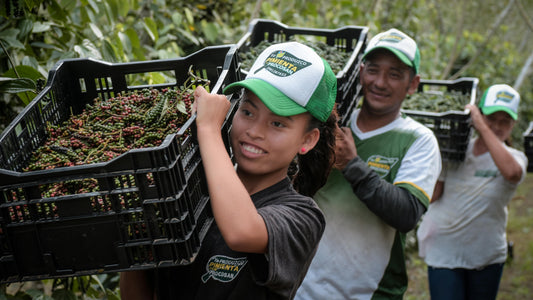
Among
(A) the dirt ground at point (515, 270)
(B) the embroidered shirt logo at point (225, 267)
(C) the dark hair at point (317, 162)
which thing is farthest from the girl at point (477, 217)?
(B) the embroidered shirt logo at point (225, 267)

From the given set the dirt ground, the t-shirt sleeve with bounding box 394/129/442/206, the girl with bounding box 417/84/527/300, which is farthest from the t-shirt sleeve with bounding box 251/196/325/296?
the dirt ground

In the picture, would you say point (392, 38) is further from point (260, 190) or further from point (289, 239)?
point (289, 239)

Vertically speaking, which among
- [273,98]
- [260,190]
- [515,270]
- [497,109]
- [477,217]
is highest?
[273,98]

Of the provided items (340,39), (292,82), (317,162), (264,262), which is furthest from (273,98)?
(340,39)

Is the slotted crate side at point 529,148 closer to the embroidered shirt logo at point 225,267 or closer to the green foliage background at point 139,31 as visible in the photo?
the green foliage background at point 139,31

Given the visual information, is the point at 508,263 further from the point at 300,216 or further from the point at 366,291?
the point at 300,216

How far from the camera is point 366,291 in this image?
244cm

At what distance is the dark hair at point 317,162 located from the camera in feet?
6.34

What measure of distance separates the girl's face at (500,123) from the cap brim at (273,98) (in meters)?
2.52

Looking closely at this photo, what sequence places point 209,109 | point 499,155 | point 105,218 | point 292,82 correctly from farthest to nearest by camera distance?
point 499,155 < point 292,82 < point 209,109 < point 105,218

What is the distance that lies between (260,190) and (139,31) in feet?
8.22

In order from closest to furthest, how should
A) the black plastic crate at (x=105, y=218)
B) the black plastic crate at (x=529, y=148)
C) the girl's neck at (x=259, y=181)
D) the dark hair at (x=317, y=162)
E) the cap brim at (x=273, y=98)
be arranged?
the black plastic crate at (x=105, y=218), the cap brim at (x=273, y=98), the girl's neck at (x=259, y=181), the dark hair at (x=317, y=162), the black plastic crate at (x=529, y=148)

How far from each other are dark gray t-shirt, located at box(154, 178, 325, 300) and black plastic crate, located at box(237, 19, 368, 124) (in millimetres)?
995

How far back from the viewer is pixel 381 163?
8.30ft
